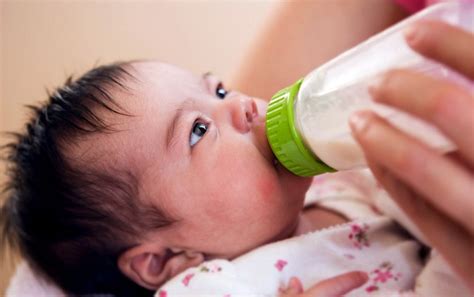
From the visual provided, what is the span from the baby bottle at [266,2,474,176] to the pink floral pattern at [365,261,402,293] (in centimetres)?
23

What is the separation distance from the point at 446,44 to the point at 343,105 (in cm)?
17

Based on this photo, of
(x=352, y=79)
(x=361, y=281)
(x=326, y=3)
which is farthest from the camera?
(x=326, y=3)

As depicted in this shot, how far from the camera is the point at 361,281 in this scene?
0.73 m

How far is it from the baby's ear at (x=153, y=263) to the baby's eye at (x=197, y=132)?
20cm

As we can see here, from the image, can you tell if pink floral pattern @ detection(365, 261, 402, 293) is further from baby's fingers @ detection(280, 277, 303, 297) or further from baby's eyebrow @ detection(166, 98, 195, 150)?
baby's eyebrow @ detection(166, 98, 195, 150)

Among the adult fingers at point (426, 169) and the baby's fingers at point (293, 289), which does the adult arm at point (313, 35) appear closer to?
the baby's fingers at point (293, 289)

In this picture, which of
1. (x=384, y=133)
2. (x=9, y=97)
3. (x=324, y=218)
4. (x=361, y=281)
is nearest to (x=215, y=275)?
(x=361, y=281)

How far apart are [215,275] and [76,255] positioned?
0.92ft

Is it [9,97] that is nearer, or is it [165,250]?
[165,250]

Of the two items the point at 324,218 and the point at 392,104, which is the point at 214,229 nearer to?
the point at 324,218

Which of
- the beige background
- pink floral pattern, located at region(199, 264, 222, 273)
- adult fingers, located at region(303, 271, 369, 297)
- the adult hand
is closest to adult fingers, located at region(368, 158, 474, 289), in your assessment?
the adult hand

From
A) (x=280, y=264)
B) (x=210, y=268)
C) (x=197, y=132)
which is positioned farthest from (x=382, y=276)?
(x=197, y=132)

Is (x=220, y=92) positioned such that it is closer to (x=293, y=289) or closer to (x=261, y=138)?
(x=261, y=138)

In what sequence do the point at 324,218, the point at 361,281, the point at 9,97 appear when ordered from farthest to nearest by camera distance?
the point at 9,97 → the point at 324,218 → the point at 361,281
